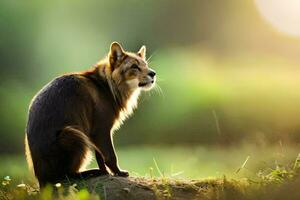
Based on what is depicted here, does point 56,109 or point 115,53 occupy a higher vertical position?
point 115,53

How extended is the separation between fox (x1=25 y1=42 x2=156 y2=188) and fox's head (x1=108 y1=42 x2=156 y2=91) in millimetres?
12

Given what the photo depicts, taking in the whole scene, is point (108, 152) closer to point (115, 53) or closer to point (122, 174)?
point (122, 174)

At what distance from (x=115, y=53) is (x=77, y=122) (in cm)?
142

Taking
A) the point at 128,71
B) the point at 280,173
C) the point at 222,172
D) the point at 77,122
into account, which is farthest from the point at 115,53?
the point at 280,173

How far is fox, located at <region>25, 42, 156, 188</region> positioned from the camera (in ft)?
26.6

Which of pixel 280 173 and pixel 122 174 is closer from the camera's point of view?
pixel 280 173

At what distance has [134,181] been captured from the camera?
7.76 m

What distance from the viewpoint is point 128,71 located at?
371 inches

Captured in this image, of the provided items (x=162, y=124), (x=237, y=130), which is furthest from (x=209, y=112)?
(x=237, y=130)

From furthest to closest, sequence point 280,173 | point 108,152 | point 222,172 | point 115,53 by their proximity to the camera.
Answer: point 115,53, point 108,152, point 222,172, point 280,173

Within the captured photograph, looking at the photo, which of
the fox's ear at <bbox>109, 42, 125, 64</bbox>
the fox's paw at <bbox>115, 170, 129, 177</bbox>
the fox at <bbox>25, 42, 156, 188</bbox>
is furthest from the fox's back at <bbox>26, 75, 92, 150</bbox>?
the fox's ear at <bbox>109, 42, 125, 64</bbox>

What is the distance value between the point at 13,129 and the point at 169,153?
14.6 ft

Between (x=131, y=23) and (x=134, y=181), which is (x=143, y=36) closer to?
(x=131, y=23)

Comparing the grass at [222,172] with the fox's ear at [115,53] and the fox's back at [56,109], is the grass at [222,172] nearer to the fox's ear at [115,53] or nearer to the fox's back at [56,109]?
the fox's back at [56,109]
